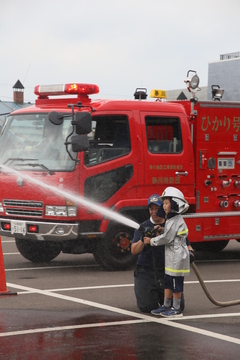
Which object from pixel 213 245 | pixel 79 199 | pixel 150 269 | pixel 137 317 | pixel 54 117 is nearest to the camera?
pixel 137 317

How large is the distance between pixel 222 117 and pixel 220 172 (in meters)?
0.99

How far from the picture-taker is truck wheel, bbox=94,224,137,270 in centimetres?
1248

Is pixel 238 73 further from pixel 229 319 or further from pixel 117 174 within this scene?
pixel 229 319

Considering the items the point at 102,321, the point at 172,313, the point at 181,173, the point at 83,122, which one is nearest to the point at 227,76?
the point at 181,173

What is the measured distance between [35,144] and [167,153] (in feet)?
7.43

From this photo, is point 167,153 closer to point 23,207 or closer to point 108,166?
point 108,166

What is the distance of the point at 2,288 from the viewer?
10.2 m

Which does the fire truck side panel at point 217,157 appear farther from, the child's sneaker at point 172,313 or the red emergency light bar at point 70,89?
the child's sneaker at point 172,313

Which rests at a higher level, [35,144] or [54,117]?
[54,117]

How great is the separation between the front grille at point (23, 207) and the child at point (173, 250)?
11.8 feet

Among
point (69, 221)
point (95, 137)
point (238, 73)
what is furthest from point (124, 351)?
point (238, 73)

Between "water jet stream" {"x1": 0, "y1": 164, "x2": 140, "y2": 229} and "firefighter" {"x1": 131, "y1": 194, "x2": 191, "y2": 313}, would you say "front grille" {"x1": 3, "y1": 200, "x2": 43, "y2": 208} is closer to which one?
"water jet stream" {"x1": 0, "y1": 164, "x2": 140, "y2": 229}

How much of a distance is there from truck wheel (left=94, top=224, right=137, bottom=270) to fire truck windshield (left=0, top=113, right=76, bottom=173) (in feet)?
4.40

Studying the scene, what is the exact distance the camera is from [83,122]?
11641mm
